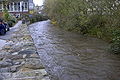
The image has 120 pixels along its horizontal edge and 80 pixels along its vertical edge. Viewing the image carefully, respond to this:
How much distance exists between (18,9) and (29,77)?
5001 cm

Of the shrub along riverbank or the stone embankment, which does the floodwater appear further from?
the shrub along riverbank

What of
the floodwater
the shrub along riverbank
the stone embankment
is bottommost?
the floodwater

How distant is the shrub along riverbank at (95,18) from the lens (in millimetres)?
14288

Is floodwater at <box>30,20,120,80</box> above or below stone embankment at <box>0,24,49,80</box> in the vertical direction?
below

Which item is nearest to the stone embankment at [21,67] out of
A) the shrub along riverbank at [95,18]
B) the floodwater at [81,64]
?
the floodwater at [81,64]

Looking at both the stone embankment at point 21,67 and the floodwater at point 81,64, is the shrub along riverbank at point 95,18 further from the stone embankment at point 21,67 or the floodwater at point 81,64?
the stone embankment at point 21,67

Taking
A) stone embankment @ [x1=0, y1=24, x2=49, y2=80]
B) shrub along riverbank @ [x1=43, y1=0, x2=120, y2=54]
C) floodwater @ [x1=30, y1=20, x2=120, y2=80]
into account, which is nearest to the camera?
stone embankment @ [x1=0, y1=24, x2=49, y2=80]

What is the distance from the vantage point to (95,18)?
19.9m

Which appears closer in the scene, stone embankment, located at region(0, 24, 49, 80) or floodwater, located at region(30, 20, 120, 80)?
stone embankment, located at region(0, 24, 49, 80)

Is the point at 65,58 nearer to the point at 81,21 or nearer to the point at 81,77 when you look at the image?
the point at 81,77

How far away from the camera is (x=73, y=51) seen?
13281mm

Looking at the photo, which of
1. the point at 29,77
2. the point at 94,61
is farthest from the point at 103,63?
the point at 29,77

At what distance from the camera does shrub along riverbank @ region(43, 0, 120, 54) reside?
14288 millimetres

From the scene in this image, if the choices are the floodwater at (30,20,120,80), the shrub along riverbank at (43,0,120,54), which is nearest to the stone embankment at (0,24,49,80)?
the floodwater at (30,20,120,80)
